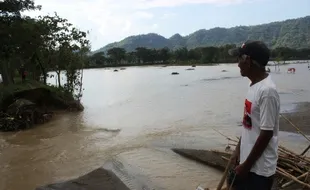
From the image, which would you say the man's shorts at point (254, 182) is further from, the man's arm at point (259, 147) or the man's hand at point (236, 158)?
the man's hand at point (236, 158)

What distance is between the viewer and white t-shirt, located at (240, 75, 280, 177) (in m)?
2.70

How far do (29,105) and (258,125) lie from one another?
1429cm

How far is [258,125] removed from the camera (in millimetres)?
2830

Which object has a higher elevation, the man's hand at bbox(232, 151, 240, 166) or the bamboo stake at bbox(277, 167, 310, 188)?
the man's hand at bbox(232, 151, 240, 166)

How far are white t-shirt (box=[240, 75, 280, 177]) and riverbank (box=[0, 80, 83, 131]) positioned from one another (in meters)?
14.0

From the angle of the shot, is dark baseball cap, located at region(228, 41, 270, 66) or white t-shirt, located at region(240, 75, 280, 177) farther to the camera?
dark baseball cap, located at region(228, 41, 270, 66)

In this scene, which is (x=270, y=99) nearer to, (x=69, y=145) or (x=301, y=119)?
(x=69, y=145)

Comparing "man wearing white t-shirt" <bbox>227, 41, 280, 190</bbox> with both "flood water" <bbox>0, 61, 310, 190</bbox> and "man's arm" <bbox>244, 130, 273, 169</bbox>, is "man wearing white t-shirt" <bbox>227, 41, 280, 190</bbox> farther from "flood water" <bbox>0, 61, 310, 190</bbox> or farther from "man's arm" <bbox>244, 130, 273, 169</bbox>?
"flood water" <bbox>0, 61, 310, 190</bbox>

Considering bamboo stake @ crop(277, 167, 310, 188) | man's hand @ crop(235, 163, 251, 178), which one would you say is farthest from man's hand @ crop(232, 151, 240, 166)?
bamboo stake @ crop(277, 167, 310, 188)

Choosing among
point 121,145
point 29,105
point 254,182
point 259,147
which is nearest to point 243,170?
point 254,182

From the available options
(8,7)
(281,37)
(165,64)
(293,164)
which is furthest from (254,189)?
(281,37)

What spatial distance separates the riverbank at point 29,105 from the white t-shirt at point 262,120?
1397cm

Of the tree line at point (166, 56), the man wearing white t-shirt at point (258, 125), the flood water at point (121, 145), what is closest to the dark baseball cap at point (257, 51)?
the man wearing white t-shirt at point (258, 125)

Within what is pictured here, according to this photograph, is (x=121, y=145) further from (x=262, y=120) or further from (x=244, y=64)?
(x=262, y=120)
